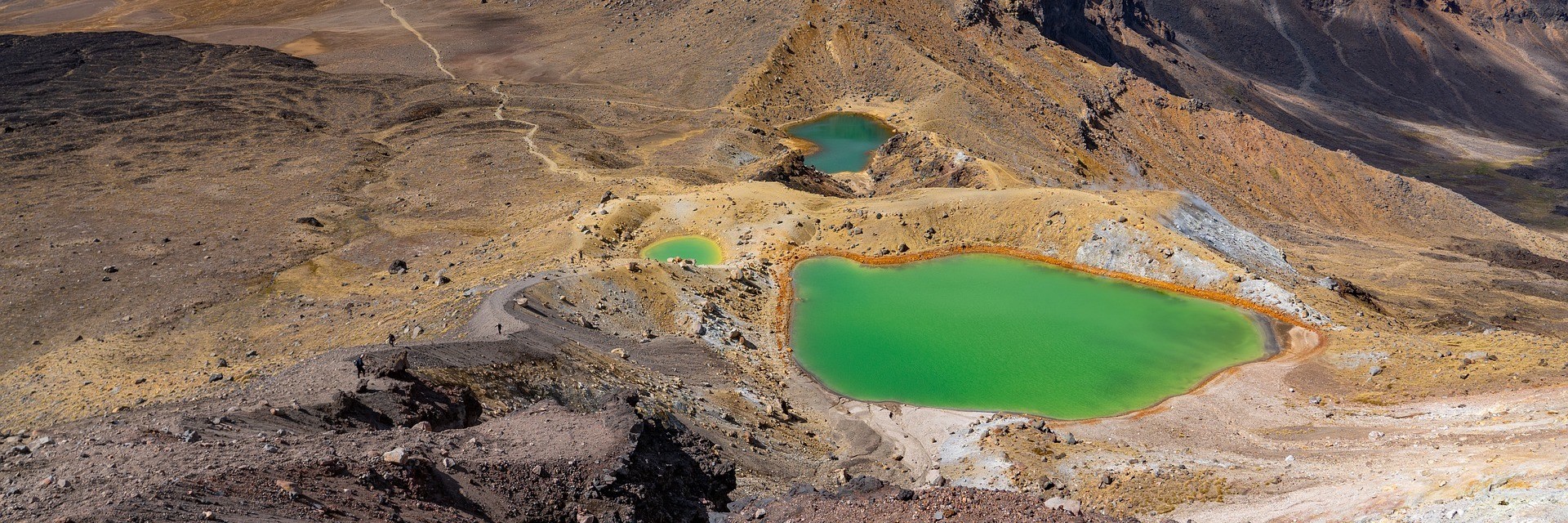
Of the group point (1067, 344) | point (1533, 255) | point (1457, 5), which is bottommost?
point (1533, 255)

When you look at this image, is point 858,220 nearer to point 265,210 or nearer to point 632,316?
point 632,316

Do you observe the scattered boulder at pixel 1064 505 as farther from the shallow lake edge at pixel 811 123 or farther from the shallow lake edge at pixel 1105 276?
the shallow lake edge at pixel 811 123

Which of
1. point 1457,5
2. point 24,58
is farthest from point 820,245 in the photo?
point 1457,5

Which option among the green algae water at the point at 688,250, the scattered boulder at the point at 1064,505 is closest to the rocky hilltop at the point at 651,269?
the scattered boulder at the point at 1064,505

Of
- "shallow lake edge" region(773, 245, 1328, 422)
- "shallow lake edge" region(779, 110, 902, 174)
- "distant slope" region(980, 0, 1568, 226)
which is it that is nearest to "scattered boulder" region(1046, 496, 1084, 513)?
"shallow lake edge" region(773, 245, 1328, 422)

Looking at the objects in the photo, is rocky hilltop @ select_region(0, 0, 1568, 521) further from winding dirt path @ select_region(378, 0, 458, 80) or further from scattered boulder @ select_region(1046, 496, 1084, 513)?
winding dirt path @ select_region(378, 0, 458, 80)
